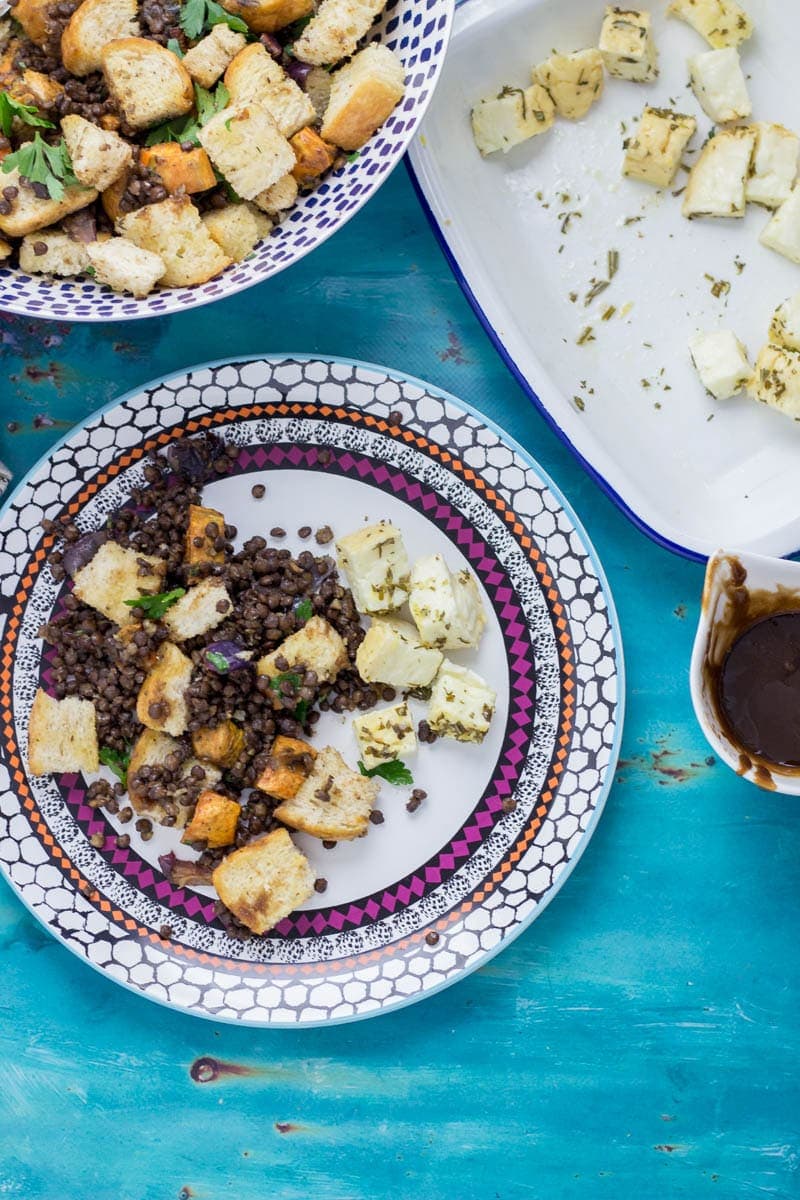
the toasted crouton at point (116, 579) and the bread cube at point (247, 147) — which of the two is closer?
the bread cube at point (247, 147)

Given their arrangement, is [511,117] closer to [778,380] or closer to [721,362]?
[721,362]

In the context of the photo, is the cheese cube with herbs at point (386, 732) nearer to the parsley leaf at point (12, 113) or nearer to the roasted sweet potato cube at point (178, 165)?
the roasted sweet potato cube at point (178, 165)

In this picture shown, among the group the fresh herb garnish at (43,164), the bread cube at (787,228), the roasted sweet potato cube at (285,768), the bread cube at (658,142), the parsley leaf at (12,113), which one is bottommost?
the roasted sweet potato cube at (285,768)

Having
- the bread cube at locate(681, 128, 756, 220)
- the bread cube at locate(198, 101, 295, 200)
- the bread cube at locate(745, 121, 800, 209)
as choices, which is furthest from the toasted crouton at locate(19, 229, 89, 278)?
the bread cube at locate(745, 121, 800, 209)

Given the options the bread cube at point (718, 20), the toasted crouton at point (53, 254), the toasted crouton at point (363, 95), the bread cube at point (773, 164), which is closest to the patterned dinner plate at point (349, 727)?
the toasted crouton at point (53, 254)

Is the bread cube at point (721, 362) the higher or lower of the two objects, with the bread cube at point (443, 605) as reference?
higher

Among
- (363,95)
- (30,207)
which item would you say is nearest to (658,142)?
(363,95)
